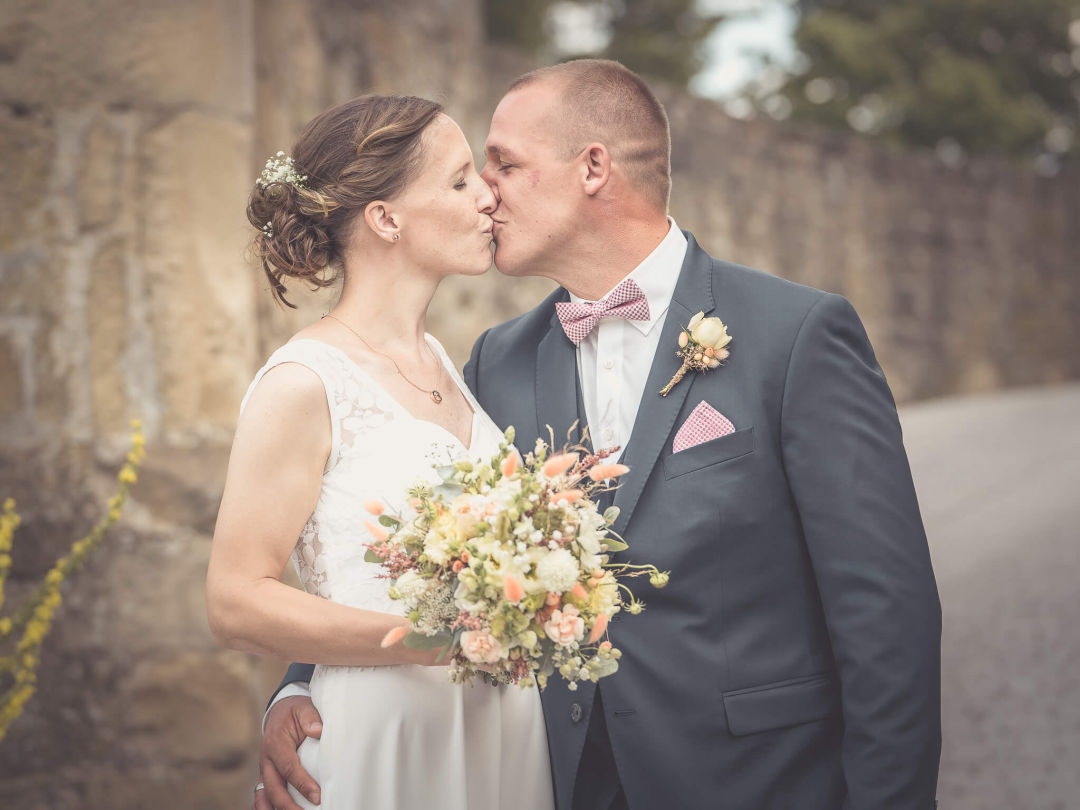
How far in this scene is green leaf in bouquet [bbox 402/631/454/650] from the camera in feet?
6.00

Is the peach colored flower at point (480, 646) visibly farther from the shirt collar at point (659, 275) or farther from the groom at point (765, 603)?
the shirt collar at point (659, 275)

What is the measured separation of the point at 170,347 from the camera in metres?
3.41

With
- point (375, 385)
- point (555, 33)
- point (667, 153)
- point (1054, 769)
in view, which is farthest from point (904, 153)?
point (375, 385)

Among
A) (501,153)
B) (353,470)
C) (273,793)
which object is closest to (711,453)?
(353,470)

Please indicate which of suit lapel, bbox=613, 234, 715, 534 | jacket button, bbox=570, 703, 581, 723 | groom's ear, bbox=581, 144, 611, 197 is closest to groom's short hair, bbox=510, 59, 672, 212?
groom's ear, bbox=581, 144, 611, 197

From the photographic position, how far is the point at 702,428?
7.61 feet

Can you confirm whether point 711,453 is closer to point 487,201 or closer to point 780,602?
point 780,602

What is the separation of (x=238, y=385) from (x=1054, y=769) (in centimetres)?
366

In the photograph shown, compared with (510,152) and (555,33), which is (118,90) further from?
(555,33)

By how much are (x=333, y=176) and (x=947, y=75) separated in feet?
58.3

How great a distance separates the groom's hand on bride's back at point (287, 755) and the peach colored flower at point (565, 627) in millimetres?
699

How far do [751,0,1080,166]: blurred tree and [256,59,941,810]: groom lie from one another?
17444 mm

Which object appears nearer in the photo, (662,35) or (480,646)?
(480,646)

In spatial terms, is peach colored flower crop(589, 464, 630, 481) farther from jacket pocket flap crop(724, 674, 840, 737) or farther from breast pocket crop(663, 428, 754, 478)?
jacket pocket flap crop(724, 674, 840, 737)
